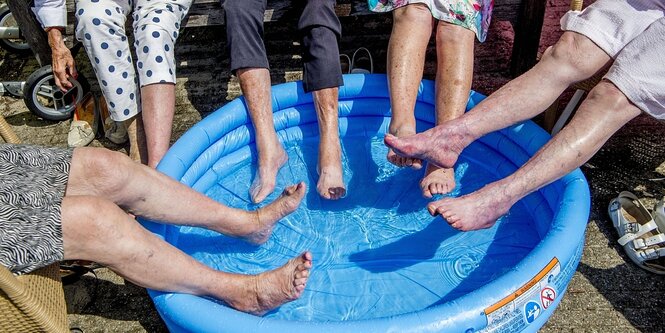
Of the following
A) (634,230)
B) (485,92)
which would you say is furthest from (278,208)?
(485,92)

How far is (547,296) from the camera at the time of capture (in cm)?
206

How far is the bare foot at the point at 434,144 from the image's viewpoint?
235 centimetres

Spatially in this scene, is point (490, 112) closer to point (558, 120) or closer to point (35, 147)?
point (558, 120)

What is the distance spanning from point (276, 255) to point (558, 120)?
151 centimetres

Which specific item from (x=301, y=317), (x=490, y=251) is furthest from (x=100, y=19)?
(x=490, y=251)

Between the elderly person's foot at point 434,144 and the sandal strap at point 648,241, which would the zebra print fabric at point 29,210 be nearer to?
the elderly person's foot at point 434,144

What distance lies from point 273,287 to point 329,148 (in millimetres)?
836

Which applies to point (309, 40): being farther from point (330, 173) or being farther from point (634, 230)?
point (634, 230)

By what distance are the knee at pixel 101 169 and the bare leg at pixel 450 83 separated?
1.23m

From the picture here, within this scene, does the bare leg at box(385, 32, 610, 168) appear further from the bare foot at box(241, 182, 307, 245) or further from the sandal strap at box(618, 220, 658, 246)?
the sandal strap at box(618, 220, 658, 246)

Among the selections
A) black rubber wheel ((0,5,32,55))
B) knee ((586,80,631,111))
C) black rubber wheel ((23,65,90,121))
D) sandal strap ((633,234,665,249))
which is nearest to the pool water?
sandal strap ((633,234,665,249))

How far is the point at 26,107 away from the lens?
3.71 metres

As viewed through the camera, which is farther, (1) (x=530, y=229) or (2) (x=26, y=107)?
(2) (x=26, y=107)

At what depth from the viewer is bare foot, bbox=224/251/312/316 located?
7.07 feet
